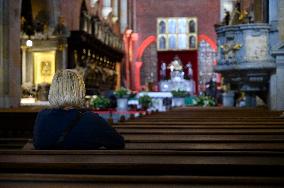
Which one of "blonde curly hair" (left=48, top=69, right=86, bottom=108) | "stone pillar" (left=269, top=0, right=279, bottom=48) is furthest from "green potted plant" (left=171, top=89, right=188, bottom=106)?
"blonde curly hair" (left=48, top=69, right=86, bottom=108)

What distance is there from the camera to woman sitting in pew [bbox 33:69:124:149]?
349cm

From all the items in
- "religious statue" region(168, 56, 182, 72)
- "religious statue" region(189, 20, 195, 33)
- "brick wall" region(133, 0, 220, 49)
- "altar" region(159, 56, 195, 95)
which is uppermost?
"brick wall" region(133, 0, 220, 49)

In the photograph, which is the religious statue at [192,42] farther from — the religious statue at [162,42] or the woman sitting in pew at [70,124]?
the woman sitting in pew at [70,124]

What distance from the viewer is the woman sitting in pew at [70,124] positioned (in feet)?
11.5

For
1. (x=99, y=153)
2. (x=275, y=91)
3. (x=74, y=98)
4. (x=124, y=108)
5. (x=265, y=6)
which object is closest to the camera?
(x=99, y=153)

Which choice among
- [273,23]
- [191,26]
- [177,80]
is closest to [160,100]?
[177,80]

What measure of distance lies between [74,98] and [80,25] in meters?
19.8

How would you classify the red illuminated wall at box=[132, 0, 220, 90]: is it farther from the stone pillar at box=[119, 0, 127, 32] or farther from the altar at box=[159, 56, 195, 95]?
the stone pillar at box=[119, 0, 127, 32]

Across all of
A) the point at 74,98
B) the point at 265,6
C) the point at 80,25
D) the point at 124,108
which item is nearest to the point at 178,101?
the point at 124,108

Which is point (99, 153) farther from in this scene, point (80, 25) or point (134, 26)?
point (134, 26)

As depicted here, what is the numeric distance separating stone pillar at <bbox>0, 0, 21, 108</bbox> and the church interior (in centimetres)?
3

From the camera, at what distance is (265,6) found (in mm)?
15547

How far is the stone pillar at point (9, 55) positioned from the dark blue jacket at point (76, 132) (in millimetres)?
11804

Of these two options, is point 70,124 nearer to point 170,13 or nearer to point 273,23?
point 273,23
